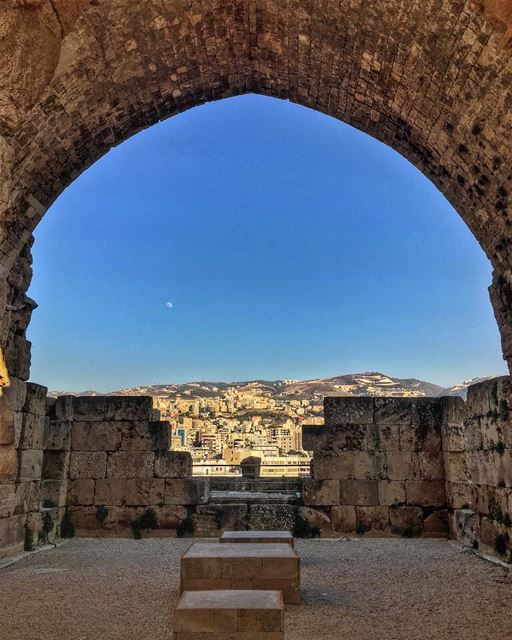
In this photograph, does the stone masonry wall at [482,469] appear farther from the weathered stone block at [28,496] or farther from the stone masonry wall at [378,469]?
the weathered stone block at [28,496]

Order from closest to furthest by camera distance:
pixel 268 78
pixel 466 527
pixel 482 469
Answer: pixel 268 78 → pixel 482 469 → pixel 466 527

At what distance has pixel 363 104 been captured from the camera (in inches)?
224

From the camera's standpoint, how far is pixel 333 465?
987cm

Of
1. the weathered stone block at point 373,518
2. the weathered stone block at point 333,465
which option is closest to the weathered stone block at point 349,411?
the weathered stone block at point 333,465

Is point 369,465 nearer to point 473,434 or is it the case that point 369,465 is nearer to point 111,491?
point 473,434

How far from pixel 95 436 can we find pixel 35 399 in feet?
5.80

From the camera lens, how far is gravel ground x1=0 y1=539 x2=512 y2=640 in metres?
4.48

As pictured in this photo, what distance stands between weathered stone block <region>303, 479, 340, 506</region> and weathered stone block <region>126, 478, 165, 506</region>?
8.37 ft

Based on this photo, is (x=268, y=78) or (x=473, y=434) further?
(x=473, y=434)

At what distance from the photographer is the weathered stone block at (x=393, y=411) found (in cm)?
999

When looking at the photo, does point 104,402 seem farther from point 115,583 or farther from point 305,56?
point 305,56

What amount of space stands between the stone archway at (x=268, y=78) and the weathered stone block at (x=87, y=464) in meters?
4.53

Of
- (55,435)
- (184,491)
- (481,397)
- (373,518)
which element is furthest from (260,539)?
(55,435)

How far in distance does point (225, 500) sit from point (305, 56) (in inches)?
291
